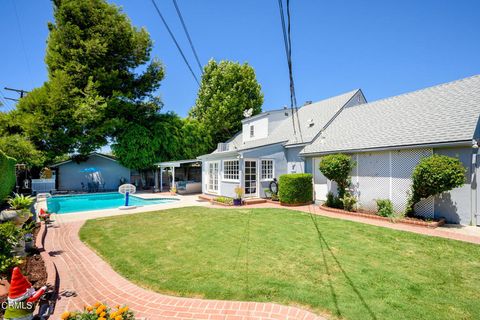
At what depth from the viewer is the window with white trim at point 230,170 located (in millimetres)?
15936

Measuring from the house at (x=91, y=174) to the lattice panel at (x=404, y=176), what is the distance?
27.4m

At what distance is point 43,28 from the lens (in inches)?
918

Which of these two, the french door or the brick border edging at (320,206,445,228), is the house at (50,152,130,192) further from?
the brick border edging at (320,206,445,228)

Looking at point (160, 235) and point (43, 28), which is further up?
point (43, 28)

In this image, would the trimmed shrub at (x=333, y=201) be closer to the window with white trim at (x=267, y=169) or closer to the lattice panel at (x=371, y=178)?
the lattice panel at (x=371, y=178)

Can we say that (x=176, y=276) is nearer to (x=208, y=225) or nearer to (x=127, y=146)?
(x=208, y=225)

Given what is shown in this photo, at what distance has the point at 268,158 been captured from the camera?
1577 centimetres

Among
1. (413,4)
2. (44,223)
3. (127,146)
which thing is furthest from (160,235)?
(127,146)

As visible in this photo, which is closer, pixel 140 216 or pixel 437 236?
pixel 437 236

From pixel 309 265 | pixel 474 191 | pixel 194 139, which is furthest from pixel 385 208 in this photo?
pixel 194 139

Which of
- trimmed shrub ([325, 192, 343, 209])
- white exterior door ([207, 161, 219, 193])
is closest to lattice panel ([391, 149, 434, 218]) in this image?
trimmed shrub ([325, 192, 343, 209])

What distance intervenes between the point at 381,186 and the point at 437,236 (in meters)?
3.62

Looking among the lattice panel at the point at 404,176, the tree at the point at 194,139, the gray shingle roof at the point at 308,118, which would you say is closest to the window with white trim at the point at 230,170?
the gray shingle roof at the point at 308,118

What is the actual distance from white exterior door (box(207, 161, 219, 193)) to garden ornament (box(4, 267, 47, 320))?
15077 millimetres
